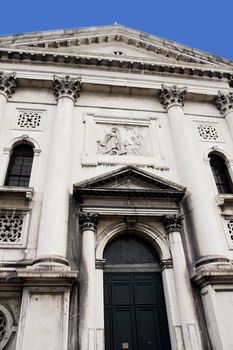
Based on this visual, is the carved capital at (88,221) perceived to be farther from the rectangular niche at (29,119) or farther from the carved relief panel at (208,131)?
the carved relief panel at (208,131)

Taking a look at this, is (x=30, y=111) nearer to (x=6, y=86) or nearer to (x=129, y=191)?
(x=6, y=86)

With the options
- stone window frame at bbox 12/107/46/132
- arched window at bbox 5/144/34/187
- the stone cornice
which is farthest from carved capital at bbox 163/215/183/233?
the stone cornice

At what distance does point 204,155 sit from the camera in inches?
429

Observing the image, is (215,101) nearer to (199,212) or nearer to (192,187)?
(192,187)

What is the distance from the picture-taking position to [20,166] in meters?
9.84

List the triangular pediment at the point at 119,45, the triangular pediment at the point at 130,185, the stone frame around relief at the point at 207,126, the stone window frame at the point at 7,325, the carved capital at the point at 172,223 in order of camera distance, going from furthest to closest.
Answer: the triangular pediment at the point at 119,45
the stone frame around relief at the point at 207,126
the triangular pediment at the point at 130,185
the carved capital at the point at 172,223
the stone window frame at the point at 7,325

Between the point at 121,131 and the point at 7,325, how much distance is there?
7.55 m

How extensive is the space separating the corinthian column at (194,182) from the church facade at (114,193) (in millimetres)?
43

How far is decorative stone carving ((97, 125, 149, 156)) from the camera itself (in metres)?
10.3

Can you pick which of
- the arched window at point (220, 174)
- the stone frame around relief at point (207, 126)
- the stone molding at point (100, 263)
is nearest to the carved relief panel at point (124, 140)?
Result: the stone frame around relief at point (207, 126)

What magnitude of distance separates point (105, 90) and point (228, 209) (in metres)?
7.08

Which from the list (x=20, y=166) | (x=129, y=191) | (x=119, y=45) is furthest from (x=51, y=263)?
(x=119, y=45)

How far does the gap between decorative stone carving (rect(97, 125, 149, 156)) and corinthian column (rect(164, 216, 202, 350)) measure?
3097mm

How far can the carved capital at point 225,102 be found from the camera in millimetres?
12273
